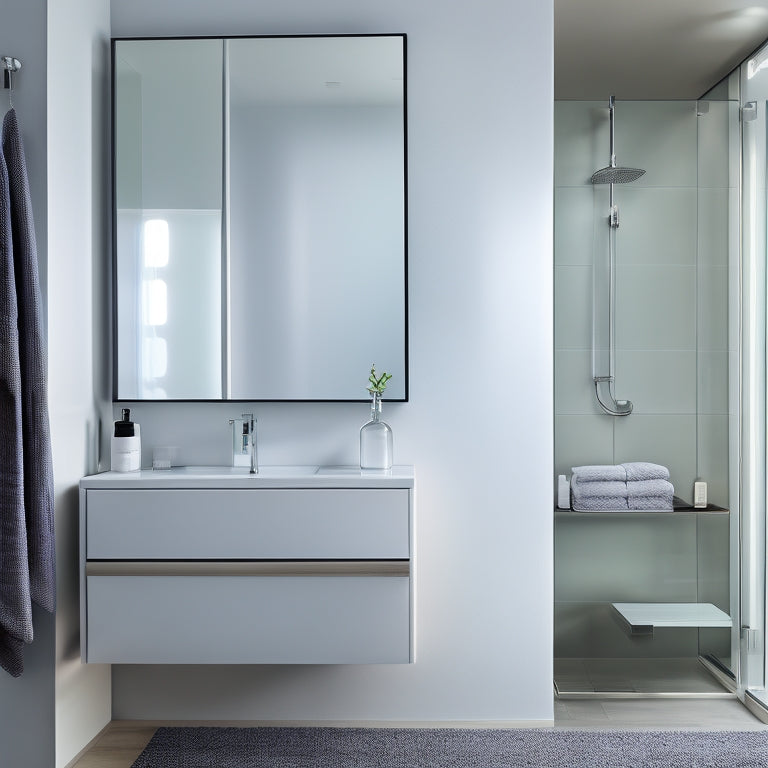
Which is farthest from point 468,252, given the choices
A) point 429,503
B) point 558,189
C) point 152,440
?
point 152,440

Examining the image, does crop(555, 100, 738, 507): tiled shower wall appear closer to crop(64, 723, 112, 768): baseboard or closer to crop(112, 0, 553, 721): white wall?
crop(112, 0, 553, 721): white wall

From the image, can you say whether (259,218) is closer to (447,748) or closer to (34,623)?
(34,623)

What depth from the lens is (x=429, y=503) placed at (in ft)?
7.39

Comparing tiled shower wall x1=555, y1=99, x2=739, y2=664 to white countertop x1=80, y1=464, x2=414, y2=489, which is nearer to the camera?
white countertop x1=80, y1=464, x2=414, y2=489

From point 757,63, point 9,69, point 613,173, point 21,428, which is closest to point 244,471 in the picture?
point 21,428

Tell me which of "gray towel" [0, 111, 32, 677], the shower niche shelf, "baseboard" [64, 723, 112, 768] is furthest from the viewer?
the shower niche shelf

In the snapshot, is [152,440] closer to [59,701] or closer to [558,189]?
[59,701]

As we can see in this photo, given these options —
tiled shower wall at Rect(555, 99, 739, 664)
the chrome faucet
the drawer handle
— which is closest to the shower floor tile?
tiled shower wall at Rect(555, 99, 739, 664)

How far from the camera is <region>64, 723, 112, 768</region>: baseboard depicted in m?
2.00

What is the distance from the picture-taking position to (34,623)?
1896mm

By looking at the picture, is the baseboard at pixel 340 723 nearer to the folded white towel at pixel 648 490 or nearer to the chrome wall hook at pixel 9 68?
the folded white towel at pixel 648 490

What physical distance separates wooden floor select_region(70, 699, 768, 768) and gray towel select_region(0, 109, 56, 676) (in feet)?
1.48

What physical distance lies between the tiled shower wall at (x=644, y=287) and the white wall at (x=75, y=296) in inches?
64.0

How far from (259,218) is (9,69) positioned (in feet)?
2.52
